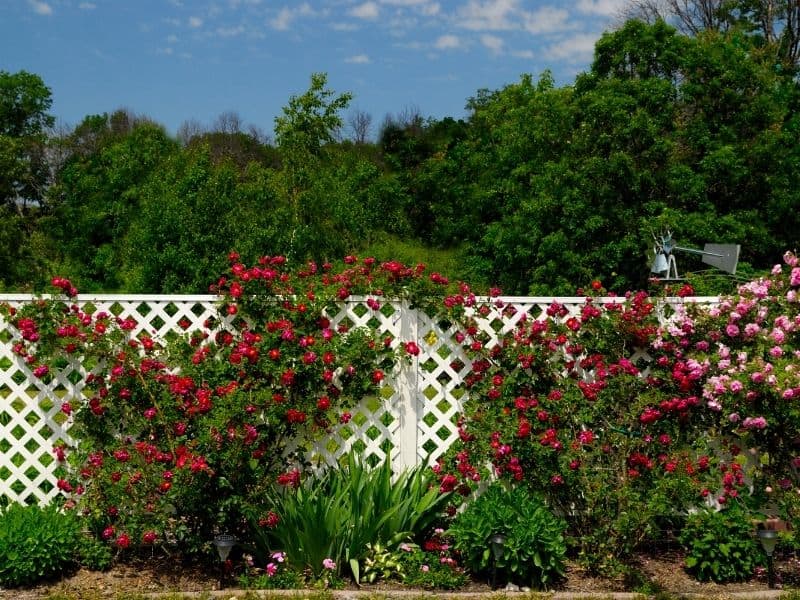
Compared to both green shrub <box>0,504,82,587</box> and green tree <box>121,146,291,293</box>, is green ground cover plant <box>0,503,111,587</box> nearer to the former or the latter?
green shrub <box>0,504,82,587</box>

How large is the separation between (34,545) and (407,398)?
2.19 m

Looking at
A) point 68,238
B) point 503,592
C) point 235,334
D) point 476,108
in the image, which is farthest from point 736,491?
point 68,238

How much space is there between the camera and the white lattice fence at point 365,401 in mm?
4996

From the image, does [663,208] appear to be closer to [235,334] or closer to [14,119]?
[235,334]

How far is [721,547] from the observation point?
4691 millimetres

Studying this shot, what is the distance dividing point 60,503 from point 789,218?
39.6ft

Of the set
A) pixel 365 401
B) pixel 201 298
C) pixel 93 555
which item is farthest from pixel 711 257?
pixel 93 555

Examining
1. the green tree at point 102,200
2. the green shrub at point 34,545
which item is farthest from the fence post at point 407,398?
the green tree at point 102,200

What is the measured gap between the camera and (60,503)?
16.3 ft

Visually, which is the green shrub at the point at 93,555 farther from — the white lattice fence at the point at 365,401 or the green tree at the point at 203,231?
the green tree at the point at 203,231

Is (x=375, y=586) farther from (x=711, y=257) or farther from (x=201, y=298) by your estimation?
(x=711, y=257)

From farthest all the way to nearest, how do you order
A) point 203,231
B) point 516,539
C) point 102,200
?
point 102,200 < point 203,231 < point 516,539

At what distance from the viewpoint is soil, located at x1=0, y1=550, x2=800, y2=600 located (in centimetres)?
443

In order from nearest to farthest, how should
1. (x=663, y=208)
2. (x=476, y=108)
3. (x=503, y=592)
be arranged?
(x=503, y=592) < (x=663, y=208) < (x=476, y=108)
